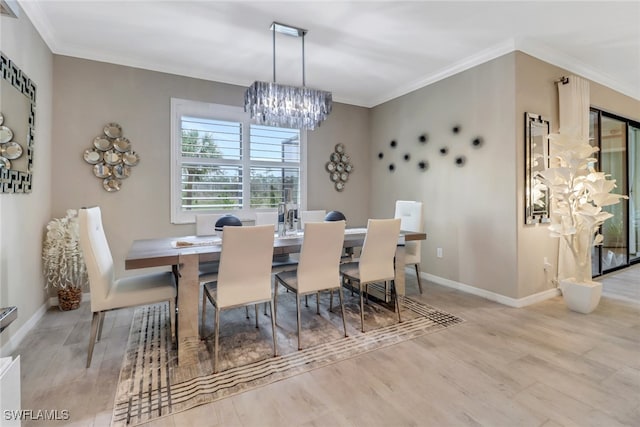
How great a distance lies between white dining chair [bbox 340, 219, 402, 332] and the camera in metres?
2.63

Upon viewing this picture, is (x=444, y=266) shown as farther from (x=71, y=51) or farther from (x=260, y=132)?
(x=71, y=51)

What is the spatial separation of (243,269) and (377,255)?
3.92 ft

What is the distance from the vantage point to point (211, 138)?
404cm

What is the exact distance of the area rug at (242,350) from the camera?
70.9 inches

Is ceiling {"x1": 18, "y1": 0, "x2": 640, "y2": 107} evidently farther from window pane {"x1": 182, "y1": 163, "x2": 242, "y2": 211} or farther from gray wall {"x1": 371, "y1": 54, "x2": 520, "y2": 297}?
window pane {"x1": 182, "y1": 163, "x2": 242, "y2": 211}

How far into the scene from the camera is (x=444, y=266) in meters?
4.01

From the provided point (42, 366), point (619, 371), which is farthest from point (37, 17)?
point (619, 371)

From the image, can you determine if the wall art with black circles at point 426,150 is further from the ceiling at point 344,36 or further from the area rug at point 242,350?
the area rug at point 242,350

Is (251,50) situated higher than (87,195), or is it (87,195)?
(251,50)

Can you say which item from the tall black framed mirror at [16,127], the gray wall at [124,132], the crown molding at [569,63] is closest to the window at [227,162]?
the gray wall at [124,132]

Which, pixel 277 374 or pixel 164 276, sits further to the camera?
pixel 164 276

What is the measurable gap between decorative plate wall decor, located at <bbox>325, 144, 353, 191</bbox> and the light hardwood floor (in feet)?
9.51

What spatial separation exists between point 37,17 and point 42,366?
2844 millimetres

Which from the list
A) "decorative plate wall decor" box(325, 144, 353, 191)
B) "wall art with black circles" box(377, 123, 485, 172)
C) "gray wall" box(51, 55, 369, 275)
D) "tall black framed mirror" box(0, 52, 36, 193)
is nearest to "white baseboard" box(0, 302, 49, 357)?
"gray wall" box(51, 55, 369, 275)
